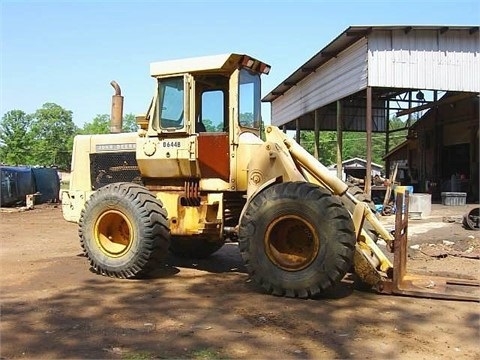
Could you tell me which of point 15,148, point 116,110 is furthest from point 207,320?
point 15,148

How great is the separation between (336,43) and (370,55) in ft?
5.59

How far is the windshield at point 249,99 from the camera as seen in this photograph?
6.92 metres

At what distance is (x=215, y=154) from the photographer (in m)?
6.87

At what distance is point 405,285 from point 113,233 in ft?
12.9

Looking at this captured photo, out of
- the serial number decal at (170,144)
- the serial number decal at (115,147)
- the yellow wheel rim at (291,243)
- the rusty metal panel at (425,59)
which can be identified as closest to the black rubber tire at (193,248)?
the serial number decal at (115,147)

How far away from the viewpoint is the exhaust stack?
26.8 feet

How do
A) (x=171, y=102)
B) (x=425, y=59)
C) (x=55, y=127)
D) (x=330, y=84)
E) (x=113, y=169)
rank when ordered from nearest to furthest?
(x=171, y=102), (x=113, y=169), (x=425, y=59), (x=330, y=84), (x=55, y=127)

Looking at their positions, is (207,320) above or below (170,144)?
below

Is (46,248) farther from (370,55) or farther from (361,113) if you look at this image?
(361,113)

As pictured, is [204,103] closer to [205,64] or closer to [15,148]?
[205,64]

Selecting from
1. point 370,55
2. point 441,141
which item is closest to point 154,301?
point 370,55

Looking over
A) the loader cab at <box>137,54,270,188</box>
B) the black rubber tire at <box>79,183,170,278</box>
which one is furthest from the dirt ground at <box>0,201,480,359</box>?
the loader cab at <box>137,54,270,188</box>

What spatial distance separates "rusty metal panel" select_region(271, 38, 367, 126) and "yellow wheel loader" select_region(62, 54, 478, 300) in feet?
32.6

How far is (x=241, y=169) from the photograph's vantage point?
680 centimetres
